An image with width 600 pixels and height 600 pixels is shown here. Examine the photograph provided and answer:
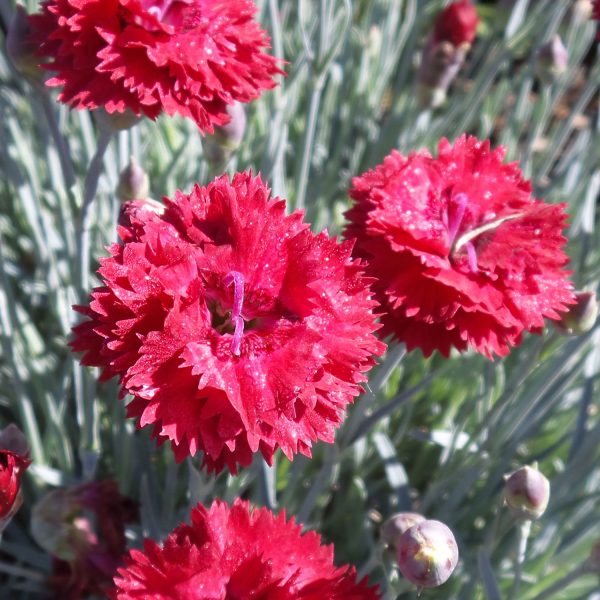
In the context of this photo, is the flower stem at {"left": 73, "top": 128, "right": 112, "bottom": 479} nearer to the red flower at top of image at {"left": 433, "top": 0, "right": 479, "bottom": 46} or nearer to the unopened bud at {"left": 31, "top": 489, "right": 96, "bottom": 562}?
the unopened bud at {"left": 31, "top": 489, "right": 96, "bottom": 562}

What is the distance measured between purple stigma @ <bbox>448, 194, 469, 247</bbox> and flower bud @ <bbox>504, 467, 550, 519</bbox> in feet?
0.72

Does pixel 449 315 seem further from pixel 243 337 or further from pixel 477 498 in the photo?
pixel 477 498

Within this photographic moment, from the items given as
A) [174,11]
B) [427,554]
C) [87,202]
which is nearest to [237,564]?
[427,554]

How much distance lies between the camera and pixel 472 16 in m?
1.35

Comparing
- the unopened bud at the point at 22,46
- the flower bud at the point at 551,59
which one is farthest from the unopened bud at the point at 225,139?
the flower bud at the point at 551,59

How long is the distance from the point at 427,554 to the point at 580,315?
30 cm

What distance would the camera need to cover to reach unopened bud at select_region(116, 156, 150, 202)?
0.82m

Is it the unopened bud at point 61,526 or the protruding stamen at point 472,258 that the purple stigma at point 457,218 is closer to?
the protruding stamen at point 472,258

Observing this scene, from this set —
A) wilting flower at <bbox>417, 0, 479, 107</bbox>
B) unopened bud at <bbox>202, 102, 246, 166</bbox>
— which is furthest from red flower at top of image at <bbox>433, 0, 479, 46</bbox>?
unopened bud at <bbox>202, 102, 246, 166</bbox>

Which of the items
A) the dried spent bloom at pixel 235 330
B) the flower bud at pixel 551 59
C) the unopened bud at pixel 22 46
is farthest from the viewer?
the flower bud at pixel 551 59

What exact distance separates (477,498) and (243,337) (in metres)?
0.64

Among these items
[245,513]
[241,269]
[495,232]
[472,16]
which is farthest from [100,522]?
[472,16]

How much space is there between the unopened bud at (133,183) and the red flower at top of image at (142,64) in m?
0.12

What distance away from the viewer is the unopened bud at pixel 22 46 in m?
0.79
